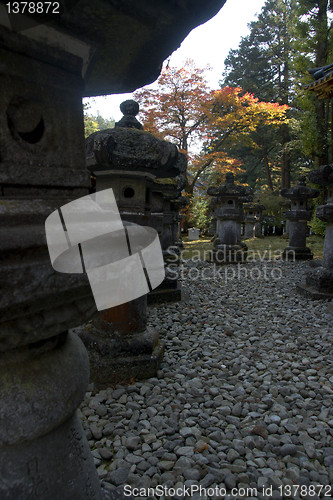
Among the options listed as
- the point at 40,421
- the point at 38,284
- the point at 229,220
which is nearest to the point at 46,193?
the point at 38,284

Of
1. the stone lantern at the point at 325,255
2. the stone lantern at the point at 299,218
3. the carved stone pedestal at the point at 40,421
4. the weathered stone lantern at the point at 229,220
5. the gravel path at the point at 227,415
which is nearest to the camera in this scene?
the carved stone pedestal at the point at 40,421

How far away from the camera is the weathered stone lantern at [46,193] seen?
729 mm

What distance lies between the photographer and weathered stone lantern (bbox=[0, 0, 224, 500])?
0.73 metres

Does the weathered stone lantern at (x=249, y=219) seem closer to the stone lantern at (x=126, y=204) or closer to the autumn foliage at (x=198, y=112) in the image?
the autumn foliage at (x=198, y=112)

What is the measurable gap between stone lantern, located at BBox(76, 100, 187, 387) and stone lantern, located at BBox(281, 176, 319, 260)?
297 inches

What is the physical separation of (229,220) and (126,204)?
261 inches

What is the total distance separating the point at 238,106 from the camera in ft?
40.2

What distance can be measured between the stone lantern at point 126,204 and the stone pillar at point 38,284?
Result: 155 centimetres

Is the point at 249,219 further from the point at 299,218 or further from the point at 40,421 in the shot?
the point at 40,421

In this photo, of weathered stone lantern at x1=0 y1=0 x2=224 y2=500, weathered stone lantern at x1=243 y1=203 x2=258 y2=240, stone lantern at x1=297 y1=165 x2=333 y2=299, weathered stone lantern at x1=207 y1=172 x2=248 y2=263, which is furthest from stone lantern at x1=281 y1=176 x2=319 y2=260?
weathered stone lantern at x1=0 y1=0 x2=224 y2=500

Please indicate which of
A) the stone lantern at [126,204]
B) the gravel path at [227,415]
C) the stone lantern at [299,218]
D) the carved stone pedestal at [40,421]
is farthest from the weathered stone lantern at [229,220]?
the carved stone pedestal at [40,421]

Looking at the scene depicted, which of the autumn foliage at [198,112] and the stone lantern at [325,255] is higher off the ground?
the autumn foliage at [198,112]

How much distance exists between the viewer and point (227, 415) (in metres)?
2.21

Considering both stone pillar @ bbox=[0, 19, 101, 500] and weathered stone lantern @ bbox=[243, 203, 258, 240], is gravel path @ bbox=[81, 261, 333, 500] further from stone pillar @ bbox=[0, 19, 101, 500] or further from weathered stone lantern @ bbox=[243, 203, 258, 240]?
weathered stone lantern @ bbox=[243, 203, 258, 240]
